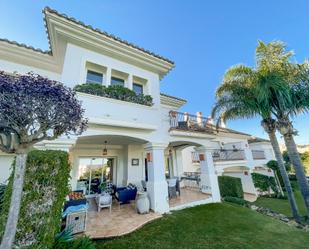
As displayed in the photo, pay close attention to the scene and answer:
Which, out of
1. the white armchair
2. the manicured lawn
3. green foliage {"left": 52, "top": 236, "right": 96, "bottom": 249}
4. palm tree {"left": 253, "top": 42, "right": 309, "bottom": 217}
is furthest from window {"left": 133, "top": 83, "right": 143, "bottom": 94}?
palm tree {"left": 253, "top": 42, "right": 309, "bottom": 217}

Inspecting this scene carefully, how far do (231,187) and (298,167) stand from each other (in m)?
6.79

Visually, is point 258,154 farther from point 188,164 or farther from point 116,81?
point 116,81

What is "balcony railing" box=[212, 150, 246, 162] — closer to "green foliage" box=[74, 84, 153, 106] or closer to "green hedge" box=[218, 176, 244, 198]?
"green hedge" box=[218, 176, 244, 198]

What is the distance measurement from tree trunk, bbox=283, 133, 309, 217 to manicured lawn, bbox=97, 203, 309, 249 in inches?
98.5

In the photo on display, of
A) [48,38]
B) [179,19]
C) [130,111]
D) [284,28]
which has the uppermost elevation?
[179,19]

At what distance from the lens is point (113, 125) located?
691cm

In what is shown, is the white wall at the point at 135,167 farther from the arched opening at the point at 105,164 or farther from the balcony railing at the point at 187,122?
the balcony railing at the point at 187,122

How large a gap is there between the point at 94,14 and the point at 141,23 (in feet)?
11.9

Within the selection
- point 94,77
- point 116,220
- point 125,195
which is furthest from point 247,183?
point 94,77

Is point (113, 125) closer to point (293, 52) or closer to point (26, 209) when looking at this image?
point (26, 209)

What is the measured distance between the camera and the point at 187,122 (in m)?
10.4

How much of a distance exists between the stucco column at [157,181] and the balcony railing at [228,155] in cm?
1097

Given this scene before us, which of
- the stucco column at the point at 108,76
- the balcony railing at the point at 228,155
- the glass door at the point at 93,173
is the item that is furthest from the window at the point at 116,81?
the balcony railing at the point at 228,155

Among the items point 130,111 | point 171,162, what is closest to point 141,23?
point 130,111
